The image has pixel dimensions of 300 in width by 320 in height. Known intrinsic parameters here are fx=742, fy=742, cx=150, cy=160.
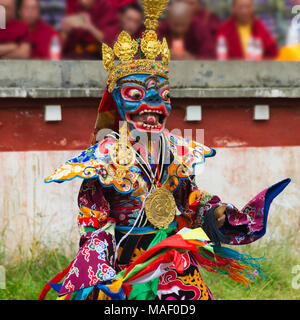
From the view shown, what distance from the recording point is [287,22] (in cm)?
841

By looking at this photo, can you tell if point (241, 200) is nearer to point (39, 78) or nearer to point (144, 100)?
point (39, 78)

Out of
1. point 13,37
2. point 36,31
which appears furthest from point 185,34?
point 13,37

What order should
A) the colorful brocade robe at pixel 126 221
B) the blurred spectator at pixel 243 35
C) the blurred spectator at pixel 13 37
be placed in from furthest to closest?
the blurred spectator at pixel 243 35
the blurred spectator at pixel 13 37
the colorful brocade robe at pixel 126 221

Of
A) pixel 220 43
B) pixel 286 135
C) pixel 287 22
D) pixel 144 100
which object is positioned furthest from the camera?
pixel 287 22

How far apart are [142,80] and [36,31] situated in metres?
3.25

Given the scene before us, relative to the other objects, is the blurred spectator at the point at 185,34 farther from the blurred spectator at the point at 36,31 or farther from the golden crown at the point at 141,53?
the golden crown at the point at 141,53

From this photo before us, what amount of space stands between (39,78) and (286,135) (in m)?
2.43

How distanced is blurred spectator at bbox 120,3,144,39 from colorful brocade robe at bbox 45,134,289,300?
9.96 ft

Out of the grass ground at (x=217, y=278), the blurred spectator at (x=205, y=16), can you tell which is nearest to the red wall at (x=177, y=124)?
the grass ground at (x=217, y=278)

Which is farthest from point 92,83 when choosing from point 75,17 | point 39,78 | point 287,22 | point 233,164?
point 287,22

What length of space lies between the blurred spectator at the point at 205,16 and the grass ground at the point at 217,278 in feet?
8.04

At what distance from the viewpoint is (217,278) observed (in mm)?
6484

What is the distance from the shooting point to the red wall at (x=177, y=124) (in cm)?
672

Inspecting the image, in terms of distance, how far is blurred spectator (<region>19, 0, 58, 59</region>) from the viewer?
292 inches
